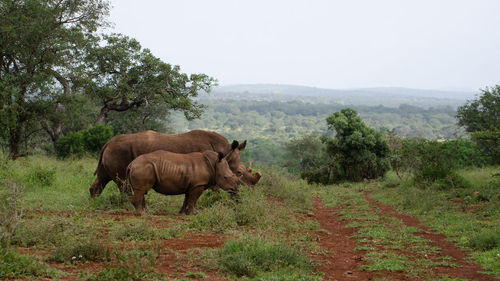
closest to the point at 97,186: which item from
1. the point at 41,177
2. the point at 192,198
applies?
the point at 192,198

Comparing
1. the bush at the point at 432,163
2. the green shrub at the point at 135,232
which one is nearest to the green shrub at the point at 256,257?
the green shrub at the point at 135,232

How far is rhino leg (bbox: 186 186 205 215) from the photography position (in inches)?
383

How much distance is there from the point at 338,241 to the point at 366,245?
25.5 inches

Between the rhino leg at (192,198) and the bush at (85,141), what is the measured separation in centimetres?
1476

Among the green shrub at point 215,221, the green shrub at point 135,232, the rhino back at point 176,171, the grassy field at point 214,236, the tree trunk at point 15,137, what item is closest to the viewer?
the grassy field at point 214,236

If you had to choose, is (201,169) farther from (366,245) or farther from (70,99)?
(70,99)

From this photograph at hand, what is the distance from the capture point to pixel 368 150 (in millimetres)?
25266

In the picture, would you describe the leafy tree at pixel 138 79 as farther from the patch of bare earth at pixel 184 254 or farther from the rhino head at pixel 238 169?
the patch of bare earth at pixel 184 254

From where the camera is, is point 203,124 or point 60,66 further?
point 203,124

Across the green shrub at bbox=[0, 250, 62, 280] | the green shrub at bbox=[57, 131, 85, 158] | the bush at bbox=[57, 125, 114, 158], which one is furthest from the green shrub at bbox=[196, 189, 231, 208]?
the bush at bbox=[57, 125, 114, 158]

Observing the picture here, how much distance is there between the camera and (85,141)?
2347 cm

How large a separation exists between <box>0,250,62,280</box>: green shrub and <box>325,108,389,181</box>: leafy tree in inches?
843

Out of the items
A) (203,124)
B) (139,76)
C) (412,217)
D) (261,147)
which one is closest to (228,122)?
(203,124)

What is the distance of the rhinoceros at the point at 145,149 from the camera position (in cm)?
1060
